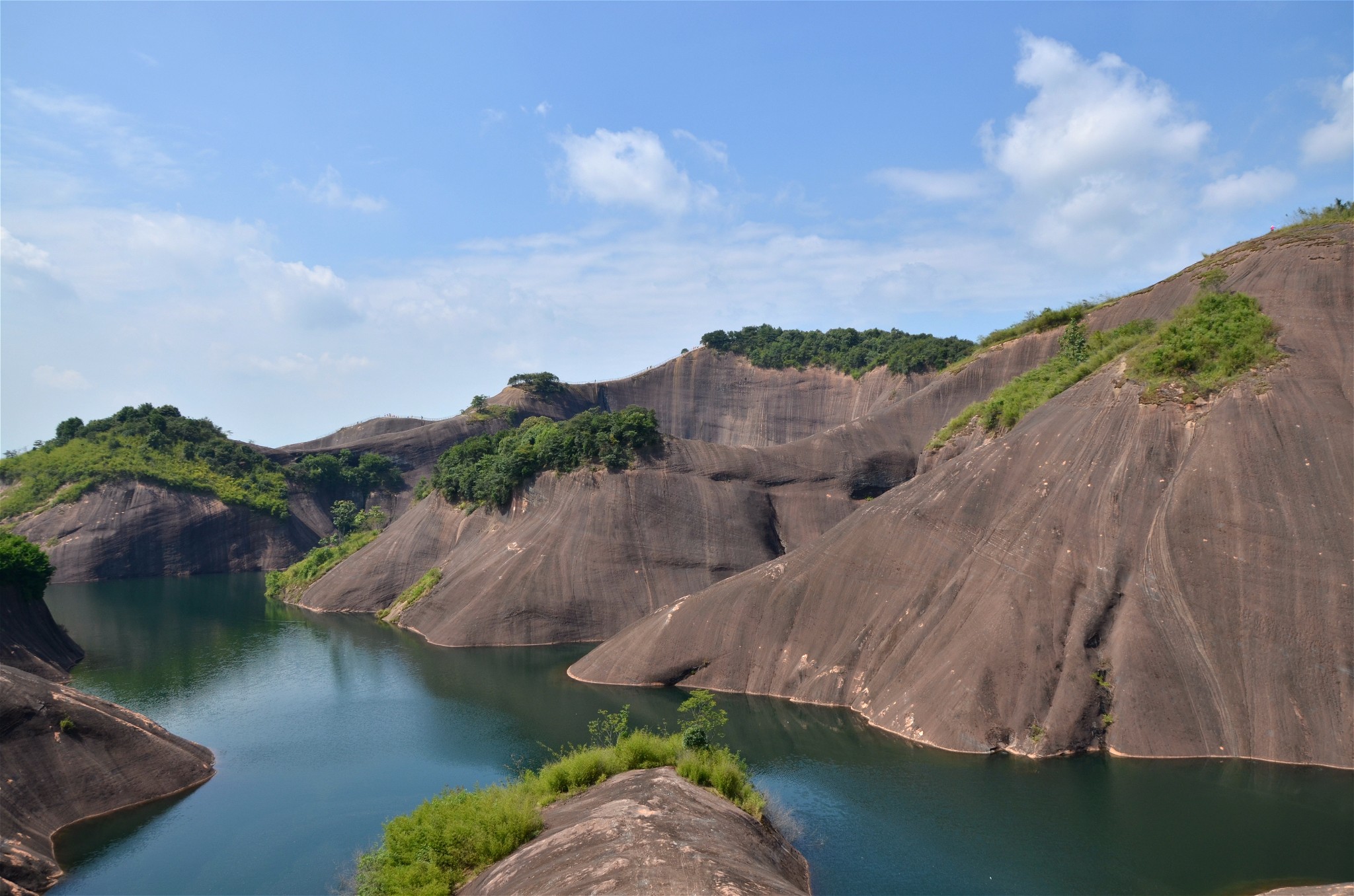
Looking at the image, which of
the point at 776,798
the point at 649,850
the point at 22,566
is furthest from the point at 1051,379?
the point at 22,566

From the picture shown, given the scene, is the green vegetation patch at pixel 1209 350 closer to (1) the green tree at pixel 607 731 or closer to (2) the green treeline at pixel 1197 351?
(2) the green treeline at pixel 1197 351

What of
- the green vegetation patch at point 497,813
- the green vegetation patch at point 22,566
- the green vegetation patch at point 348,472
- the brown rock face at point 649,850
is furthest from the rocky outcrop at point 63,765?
the green vegetation patch at point 348,472

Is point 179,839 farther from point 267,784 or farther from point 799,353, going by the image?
point 799,353

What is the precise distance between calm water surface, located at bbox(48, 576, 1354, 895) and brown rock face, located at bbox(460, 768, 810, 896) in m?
2.21

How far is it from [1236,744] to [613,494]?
30.9 metres

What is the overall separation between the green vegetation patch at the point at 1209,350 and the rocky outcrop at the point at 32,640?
4366 centimetres

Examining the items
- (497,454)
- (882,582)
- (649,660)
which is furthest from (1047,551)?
(497,454)

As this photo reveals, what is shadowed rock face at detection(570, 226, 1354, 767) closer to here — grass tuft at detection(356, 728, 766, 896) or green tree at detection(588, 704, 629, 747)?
green tree at detection(588, 704, 629, 747)

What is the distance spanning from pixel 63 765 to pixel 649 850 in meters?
17.4

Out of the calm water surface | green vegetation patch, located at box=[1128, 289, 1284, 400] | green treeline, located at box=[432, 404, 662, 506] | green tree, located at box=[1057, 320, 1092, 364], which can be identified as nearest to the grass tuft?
the calm water surface

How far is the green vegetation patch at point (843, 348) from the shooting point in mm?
71312

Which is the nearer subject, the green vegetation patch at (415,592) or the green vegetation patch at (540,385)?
the green vegetation patch at (415,592)

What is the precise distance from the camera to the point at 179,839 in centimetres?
2217

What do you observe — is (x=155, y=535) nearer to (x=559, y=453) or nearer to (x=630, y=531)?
(x=559, y=453)
